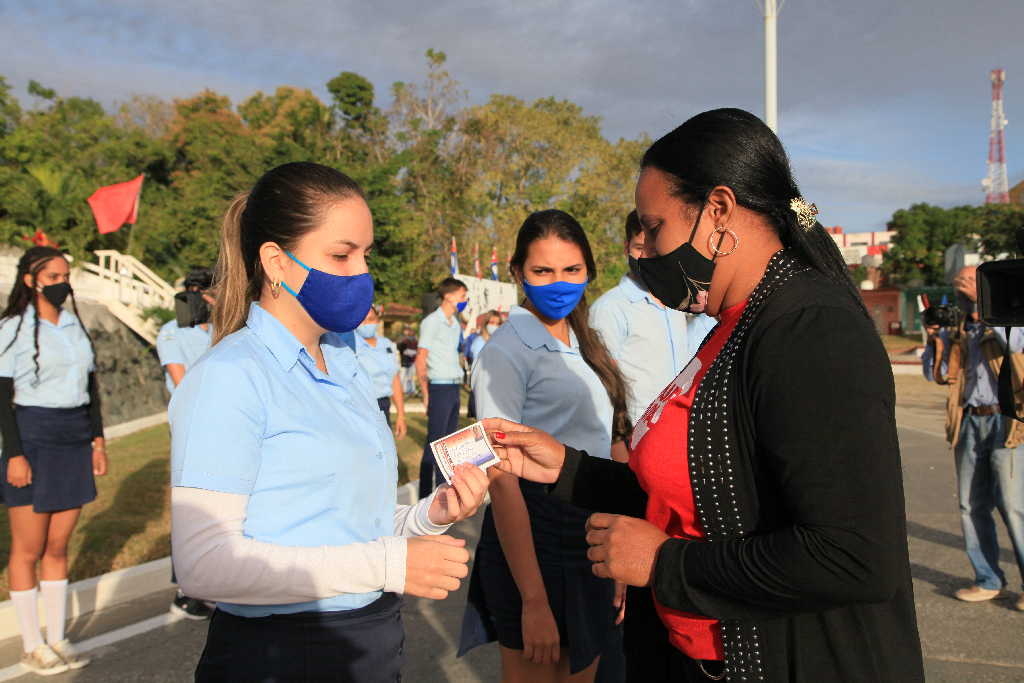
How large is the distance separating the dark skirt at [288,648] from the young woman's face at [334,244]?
86 centimetres

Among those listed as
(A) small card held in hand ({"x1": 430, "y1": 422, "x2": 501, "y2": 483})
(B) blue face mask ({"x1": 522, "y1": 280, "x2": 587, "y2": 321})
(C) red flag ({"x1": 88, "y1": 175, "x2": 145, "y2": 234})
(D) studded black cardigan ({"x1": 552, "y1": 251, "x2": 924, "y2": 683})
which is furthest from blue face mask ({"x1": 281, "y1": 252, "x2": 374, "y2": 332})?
(C) red flag ({"x1": 88, "y1": 175, "x2": 145, "y2": 234})

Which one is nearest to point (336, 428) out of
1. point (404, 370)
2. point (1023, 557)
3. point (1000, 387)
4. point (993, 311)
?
point (993, 311)

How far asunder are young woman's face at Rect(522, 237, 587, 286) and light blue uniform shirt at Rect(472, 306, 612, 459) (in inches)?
8.1

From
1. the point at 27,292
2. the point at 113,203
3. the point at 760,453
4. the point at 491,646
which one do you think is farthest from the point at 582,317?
the point at 113,203

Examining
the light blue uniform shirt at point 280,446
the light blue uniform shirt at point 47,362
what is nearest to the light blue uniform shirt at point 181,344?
the light blue uniform shirt at point 47,362

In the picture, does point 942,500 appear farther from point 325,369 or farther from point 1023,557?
point 325,369

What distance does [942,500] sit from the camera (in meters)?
7.51

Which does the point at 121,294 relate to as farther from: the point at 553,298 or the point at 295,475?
the point at 295,475

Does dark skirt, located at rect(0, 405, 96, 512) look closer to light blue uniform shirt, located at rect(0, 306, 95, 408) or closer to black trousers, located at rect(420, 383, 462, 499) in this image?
light blue uniform shirt, located at rect(0, 306, 95, 408)

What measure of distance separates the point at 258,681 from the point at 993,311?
2428 millimetres

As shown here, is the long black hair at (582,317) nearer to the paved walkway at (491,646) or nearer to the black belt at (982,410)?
the paved walkway at (491,646)

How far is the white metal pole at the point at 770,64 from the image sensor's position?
980cm

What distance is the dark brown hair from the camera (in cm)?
196

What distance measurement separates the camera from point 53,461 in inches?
169
